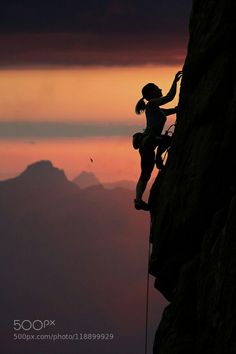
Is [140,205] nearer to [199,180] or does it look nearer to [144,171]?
[144,171]

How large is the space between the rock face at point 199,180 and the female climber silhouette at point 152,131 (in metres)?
1.14

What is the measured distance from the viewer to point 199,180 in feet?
86.2

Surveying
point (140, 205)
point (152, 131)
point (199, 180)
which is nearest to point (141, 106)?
point (152, 131)

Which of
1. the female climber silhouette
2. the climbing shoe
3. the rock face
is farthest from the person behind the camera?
the climbing shoe

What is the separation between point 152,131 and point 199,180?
3.78 m

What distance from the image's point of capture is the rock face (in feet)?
82.1

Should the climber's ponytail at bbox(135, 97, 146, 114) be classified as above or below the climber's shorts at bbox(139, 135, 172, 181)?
above

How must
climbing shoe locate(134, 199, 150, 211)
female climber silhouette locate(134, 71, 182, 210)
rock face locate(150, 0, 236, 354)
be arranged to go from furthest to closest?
climbing shoe locate(134, 199, 150, 211)
female climber silhouette locate(134, 71, 182, 210)
rock face locate(150, 0, 236, 354)

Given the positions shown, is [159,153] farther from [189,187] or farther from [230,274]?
[230,274]

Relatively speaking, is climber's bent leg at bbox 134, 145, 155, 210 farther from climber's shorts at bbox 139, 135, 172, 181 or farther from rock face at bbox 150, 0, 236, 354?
rock face at bbox 150, 0, 236, 354

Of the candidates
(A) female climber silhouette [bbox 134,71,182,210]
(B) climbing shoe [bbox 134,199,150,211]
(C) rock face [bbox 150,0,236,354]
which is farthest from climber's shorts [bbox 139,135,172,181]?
(C) rock face [bbox 150,0,236,354]

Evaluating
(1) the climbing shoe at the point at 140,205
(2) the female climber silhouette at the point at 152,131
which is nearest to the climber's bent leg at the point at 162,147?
(2) the female climber silhouette at the point at 152,131

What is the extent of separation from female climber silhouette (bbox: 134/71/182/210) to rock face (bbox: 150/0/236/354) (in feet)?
3.73

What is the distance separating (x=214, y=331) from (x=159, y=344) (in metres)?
4.91
